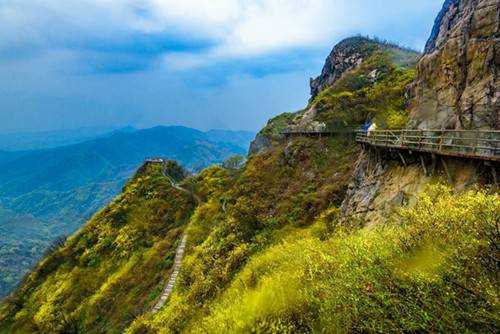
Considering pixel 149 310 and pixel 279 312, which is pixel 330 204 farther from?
pixel 149 310

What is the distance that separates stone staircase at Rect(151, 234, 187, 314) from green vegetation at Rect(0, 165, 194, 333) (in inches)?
58.4

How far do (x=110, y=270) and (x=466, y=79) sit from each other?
60435 mm

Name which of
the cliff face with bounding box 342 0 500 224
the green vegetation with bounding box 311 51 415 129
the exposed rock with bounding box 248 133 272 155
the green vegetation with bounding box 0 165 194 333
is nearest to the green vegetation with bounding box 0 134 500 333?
the green vegetation with bounding box 0 165 194 333

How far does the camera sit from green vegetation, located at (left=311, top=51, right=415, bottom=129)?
4633 cm

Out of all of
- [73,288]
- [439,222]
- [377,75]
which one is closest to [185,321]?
[439,222]

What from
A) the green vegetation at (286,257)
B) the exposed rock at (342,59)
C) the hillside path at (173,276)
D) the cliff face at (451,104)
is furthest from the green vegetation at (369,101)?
the exposed rock at (342,59)

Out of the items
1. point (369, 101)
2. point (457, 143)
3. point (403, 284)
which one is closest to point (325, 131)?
point (369, 101)

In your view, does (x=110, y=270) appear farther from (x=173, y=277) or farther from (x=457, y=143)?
(x=457, y=143)

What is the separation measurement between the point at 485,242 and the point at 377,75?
72683 millimetres

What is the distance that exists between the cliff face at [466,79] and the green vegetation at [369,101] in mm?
11248

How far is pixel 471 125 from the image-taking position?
20.3 m

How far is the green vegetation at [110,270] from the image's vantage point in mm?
44969

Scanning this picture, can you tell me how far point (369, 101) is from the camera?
2265 inches

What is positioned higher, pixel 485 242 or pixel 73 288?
pixel 485 242
